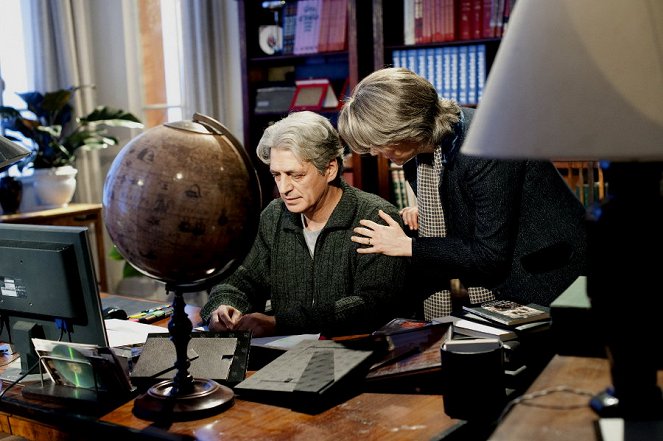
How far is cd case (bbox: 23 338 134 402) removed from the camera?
5.15ft

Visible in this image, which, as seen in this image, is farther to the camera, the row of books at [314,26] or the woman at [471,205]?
the row of books at [314,26]

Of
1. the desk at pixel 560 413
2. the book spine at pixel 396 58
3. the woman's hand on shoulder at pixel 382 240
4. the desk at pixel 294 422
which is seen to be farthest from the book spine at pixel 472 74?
the desk at pixel 560 413

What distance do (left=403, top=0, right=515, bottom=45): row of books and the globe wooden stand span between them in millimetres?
2772

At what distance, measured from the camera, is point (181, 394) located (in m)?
1.52

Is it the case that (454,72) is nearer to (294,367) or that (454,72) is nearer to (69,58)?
(69,58)

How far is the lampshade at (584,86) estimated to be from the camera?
917mm

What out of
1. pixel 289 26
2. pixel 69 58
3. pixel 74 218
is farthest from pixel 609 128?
pixel 69 58

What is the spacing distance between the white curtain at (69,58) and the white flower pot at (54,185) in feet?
1.23

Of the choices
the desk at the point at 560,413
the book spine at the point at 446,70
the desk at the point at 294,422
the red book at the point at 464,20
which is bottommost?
the desk at the point at 294,422

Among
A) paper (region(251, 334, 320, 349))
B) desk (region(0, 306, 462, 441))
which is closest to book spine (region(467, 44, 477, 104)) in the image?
paper (region(251, 334, 320, 349))

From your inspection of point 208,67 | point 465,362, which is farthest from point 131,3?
point 465,362

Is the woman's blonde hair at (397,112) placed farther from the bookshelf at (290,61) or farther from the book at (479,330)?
the bookshelf at (290,61)

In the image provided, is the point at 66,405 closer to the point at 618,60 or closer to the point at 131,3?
the point at 618,60

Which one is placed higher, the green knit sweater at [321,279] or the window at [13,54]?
the window at [13,54]
